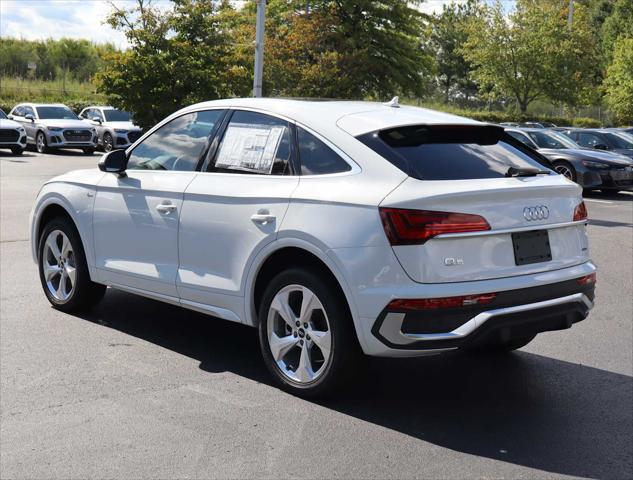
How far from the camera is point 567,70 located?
46656 millimetres

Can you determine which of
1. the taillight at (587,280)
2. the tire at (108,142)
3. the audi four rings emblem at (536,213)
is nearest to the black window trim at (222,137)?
the audi four rings emblem at (536,213)

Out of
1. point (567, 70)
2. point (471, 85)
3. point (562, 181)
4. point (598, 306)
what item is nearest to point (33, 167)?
point (598, 306)

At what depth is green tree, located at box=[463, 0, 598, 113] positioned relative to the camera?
46.3 metres

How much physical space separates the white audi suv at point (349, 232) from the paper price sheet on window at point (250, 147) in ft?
0.03

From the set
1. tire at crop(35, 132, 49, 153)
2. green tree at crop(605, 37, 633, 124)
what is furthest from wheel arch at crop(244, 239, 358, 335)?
green tree at crop(605, 37, 633, 124)

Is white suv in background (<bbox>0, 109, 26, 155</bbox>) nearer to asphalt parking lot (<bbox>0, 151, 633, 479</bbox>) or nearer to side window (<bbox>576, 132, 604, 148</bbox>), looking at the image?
side window (<bbox>576, 132, 604, 148</bbox>)

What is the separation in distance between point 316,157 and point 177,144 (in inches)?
55.7

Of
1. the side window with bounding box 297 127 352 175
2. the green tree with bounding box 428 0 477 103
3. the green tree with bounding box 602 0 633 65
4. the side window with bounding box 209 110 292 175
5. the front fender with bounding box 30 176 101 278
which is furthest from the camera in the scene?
the green tree with bounding box 428 0 477 103

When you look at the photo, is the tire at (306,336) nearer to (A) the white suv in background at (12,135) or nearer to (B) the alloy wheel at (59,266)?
(B) the alloy wheel at (59,266)

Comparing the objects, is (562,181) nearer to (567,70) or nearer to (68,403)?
(68,403)

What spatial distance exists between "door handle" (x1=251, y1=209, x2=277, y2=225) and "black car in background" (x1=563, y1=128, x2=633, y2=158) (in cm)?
1909

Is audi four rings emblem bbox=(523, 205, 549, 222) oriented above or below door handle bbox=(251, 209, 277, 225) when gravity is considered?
above

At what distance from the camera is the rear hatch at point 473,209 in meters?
4.52

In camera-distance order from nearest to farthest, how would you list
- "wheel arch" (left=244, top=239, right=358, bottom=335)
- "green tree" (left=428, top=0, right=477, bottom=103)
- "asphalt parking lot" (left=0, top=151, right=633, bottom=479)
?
"asphalt parking lot" (left=0, top=151, right=633, bottom=479), "wheel arch" (left=244, top=239, right=358, bottom=335), "green tree" (left=428, top=0, right=477, bottom=103)
